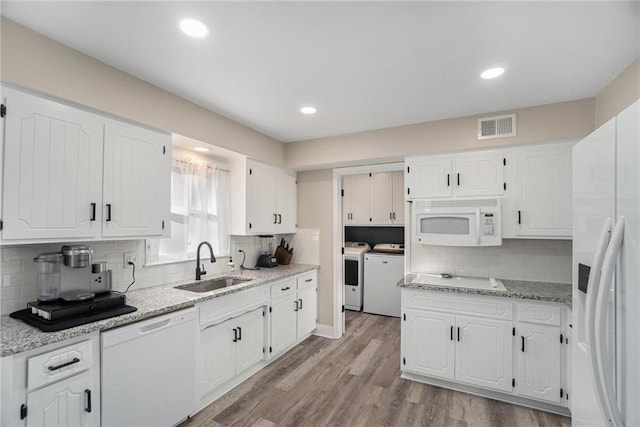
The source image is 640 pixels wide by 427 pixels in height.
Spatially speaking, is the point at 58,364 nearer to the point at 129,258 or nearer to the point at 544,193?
the point at 129,258

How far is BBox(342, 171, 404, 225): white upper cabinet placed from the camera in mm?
4875

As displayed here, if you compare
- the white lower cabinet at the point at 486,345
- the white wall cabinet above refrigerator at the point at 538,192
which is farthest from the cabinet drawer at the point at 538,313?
the white wall cabinet above refrigerator at the point at 538,192

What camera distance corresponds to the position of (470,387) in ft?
8.68

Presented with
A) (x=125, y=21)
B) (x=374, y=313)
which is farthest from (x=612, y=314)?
(x=374, y=313)

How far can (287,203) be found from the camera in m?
3.98

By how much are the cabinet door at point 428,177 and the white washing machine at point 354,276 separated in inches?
79.3

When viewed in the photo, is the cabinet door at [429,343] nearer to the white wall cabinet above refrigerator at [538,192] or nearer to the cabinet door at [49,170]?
the white wall cabinet above refrigerator at [538,192]

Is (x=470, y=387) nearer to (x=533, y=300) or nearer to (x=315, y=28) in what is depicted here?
(x=533, y=300)

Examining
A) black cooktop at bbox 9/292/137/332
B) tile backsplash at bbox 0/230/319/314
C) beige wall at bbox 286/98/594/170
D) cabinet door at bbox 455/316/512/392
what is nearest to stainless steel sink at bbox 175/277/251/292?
tile backsplash at bbox 0/230/319/314

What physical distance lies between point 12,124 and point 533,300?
11.9 feet

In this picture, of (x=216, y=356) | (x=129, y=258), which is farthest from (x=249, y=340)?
(x=129, y=258)

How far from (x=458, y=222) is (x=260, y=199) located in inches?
83.4

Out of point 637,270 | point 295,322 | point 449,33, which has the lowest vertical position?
point 295,322

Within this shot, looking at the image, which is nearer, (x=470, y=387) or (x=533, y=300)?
(x=533, y=300)
